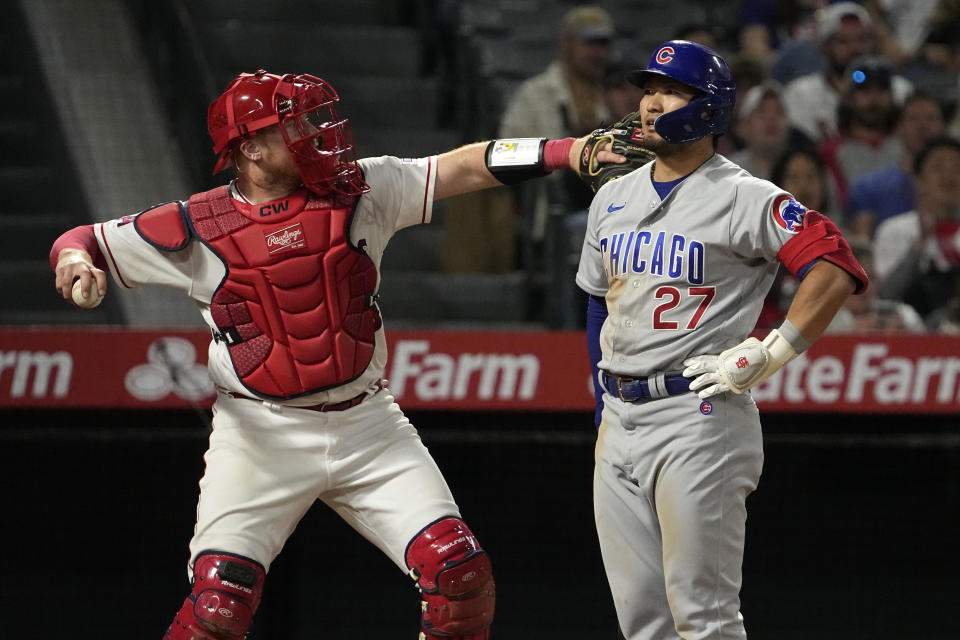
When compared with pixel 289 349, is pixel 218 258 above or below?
above

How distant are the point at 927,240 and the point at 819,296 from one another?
2.51 meters

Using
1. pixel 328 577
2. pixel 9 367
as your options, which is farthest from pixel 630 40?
pixel 9 367

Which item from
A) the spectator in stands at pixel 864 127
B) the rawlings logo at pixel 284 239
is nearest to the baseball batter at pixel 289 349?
the rawlings logo at pixel 284 239

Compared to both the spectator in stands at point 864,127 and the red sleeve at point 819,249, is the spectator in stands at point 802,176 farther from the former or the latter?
the red sleeve at point 819,249

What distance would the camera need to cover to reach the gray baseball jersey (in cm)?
287

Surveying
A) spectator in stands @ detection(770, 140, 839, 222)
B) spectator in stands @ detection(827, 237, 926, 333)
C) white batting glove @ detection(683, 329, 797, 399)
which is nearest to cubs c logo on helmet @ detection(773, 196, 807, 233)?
white batting glove @ detection(683, 329, 797, 399)

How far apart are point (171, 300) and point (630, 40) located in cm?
293

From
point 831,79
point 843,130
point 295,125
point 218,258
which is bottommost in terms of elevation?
point 843,130

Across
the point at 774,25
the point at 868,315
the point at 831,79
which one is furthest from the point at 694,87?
the point at 774,25

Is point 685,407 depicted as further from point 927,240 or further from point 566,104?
point 566,104

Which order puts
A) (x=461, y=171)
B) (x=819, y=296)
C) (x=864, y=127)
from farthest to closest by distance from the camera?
1. (x=864, y=127)
2. (x=461, y=171)
3. (x=819, y=296)

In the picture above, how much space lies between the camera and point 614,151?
324 centimetres

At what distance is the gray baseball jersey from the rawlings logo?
715mm

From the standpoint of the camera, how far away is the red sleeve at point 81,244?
3.12 metres
